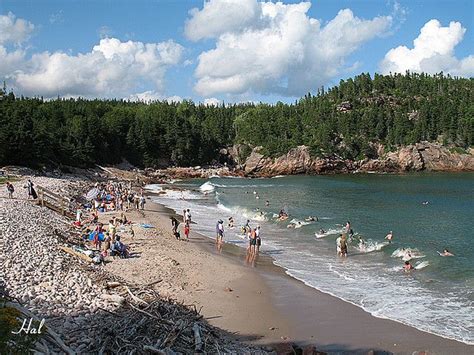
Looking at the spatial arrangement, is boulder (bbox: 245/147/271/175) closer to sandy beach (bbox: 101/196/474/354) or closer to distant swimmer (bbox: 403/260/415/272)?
sandy beach (bbox: 101/196/474/354)

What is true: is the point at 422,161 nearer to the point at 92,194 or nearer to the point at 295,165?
the point at 295,165

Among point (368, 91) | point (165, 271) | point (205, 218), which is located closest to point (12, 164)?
point (205, 218)

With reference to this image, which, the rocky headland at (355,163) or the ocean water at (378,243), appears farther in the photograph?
the rocky headland at (355,163)

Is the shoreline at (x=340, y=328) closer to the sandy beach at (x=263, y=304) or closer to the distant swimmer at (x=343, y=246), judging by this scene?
the sandy beach at (x=263, y=304)

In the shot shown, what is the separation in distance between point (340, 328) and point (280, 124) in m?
118

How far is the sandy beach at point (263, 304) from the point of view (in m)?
12.9

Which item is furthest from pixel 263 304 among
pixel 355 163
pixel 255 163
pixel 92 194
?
pixel 355 163

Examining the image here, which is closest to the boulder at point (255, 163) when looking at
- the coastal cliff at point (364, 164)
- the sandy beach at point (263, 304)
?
the coastal cliff at point (364, 164)

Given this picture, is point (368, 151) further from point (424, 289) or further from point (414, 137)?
point (424, 289)

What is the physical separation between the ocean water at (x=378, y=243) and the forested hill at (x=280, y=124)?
147 ft

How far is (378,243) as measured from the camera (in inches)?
1128

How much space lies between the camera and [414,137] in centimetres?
11850

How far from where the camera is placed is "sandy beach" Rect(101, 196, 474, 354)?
1292 centimetres

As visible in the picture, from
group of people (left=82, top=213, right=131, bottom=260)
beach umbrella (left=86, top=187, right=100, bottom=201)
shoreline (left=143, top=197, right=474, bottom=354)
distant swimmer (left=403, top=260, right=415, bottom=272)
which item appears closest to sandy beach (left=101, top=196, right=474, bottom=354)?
shoreline (left=143, top=197, right=474, bottom=354)
